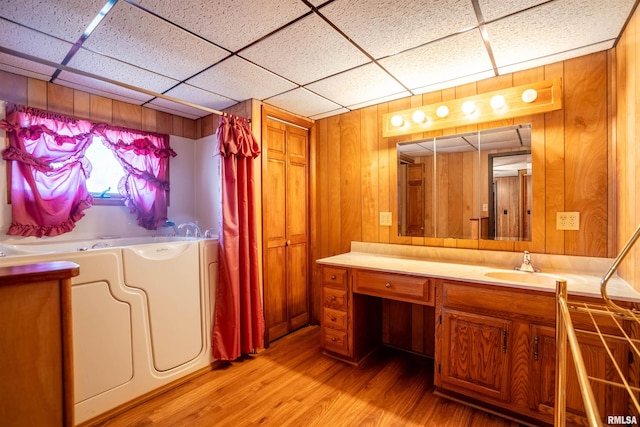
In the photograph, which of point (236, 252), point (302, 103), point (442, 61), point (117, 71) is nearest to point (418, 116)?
point (442, 61)

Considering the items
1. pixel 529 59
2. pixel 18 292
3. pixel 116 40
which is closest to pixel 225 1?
pixel 116 40

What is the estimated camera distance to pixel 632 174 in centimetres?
154

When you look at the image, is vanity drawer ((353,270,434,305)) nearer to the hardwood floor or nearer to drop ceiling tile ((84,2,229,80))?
the hardwood floor

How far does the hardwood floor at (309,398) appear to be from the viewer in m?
1.78

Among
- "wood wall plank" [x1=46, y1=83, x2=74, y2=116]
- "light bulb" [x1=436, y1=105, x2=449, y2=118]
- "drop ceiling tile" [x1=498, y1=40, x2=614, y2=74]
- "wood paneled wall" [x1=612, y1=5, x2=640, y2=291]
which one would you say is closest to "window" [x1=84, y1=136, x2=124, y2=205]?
"wood wall plank" [x1=46, y1=83, x2=74, y2=116]

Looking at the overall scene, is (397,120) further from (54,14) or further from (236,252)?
(54,14)

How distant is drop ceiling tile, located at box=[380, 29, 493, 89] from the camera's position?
1.73 m

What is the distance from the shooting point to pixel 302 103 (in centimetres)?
271

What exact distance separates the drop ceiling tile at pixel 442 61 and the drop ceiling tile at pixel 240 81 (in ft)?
2.65

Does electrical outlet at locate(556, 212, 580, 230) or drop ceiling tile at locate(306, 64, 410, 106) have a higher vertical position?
drop ceiling tile at locate(306, 64, 410, 106)

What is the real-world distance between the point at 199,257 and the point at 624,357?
254 cm

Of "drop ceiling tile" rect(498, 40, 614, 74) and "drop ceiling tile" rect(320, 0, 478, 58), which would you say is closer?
"drop ceiling tile" rect(320, 0, 478, 58)

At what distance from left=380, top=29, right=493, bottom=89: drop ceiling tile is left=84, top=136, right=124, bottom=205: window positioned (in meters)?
2.42

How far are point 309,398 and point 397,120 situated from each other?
220 centimetres
